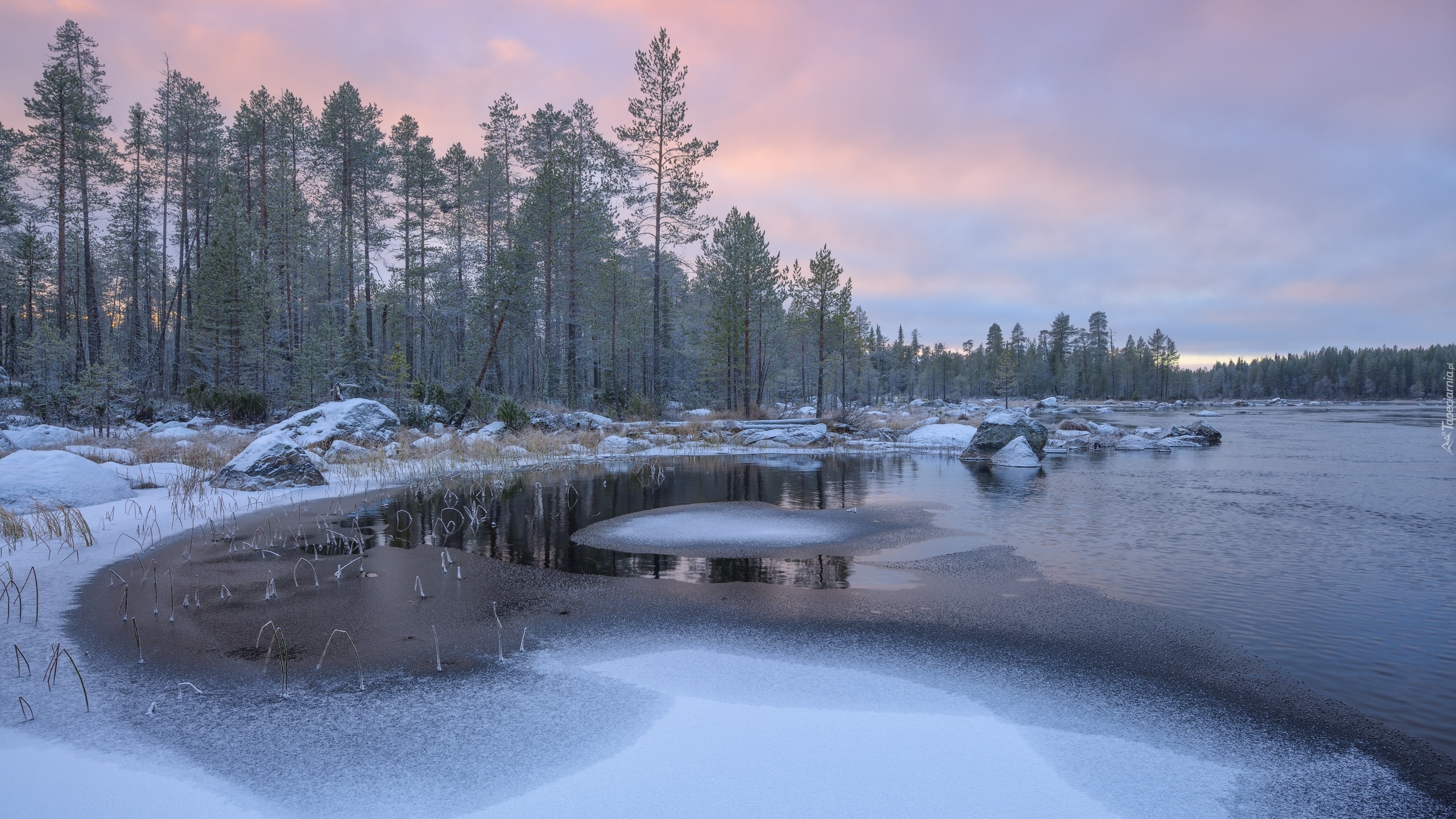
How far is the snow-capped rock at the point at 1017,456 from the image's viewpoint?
21.8 m

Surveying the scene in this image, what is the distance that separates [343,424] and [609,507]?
11.9 metres

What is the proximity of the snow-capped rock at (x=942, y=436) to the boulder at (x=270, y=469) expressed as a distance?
2232cm

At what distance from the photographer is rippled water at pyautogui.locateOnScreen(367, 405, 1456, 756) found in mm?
5879

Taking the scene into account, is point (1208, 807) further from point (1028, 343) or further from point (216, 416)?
point (1028, 343)

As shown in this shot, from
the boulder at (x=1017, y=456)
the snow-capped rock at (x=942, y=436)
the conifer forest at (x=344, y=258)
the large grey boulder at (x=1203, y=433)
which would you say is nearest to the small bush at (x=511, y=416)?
the conifer forest at (x=344, y=258)

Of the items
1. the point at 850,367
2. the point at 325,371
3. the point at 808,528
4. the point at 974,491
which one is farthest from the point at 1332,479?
the point at 850,367

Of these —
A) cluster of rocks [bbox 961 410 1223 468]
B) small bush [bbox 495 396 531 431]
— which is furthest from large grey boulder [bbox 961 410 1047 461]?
small bush [bbox 495 396 531 431]

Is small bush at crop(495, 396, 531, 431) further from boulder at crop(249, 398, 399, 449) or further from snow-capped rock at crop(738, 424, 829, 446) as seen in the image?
snow-capped rock at crop(738, 424, 829, 446)

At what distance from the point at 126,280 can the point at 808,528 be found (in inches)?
2142

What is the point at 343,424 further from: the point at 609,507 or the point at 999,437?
the point at 999,437

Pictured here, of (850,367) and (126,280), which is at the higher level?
(126,280)

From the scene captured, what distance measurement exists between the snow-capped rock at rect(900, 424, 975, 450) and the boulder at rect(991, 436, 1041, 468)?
4348mm

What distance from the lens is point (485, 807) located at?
3402 mm

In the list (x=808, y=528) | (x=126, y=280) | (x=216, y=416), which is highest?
(x=126, y=280)
